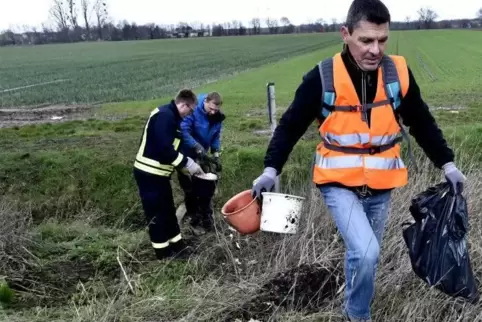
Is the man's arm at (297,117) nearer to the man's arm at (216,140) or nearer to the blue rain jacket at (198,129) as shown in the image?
the blue rain jacket at (198,129)

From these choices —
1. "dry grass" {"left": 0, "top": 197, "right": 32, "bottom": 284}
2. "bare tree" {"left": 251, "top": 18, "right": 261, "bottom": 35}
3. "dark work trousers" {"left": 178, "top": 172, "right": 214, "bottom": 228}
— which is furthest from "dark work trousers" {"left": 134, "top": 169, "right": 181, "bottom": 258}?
"bare tree" {"left": 251, "top": 18, "right": 261, "bottom": 35}

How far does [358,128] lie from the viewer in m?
2.74

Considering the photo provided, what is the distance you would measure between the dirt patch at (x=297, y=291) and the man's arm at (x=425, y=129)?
1.08 m

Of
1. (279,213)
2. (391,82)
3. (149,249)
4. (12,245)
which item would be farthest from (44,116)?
(391,82)

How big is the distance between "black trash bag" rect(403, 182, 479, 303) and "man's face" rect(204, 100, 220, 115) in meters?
2.82

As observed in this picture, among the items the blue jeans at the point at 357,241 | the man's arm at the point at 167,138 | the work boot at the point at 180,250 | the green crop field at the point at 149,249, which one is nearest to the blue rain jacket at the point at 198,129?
the man's arm at the point at 167,138

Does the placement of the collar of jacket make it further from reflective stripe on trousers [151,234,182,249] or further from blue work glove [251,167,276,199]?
blue work glove [251,167,276,199]

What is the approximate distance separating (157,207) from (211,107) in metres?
1.16

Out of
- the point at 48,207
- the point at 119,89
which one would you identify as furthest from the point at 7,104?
the point at 48,207

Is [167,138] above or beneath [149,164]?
above

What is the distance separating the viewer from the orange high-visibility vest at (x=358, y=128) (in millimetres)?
2736

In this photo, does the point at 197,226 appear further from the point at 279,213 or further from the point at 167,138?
the point at 279,213

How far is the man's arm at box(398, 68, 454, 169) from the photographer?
2.90 meters

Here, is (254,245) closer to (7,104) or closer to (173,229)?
(173,229)
